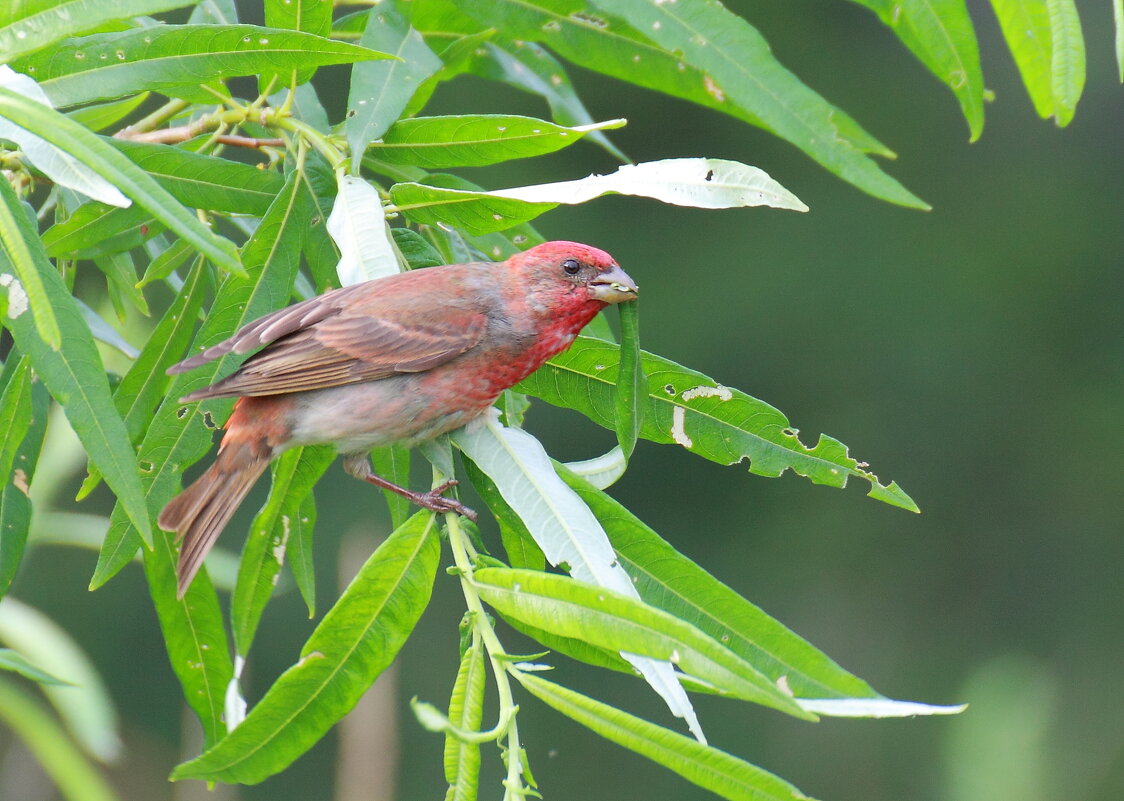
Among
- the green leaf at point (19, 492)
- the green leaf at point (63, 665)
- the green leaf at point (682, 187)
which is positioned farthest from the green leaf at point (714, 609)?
the green leaf at point (63, 665)

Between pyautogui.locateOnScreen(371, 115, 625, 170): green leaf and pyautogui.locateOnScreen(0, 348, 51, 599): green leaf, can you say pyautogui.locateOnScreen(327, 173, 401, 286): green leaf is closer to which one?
pyautogui.locateOnScreen(371, 115, 625, 170): green leaf

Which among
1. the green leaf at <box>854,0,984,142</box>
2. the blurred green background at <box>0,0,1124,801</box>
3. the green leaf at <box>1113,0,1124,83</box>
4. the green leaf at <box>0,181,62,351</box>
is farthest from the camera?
the blurred green background at <box>0,0,1124,801</box>

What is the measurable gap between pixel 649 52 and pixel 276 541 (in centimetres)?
132

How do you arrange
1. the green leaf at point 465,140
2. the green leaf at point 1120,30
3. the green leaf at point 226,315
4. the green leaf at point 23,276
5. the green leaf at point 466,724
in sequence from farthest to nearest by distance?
the green leaf at point 226,315 < the green leaf at point 465,140 < the green leaf at point 1120,30 < the green leaf at point 466,724 < the green leaf at point 23,276

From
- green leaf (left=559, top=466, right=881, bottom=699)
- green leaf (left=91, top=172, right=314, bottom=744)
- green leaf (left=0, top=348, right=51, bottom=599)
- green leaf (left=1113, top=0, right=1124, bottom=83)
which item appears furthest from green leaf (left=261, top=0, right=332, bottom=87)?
green leaf (left=1113, top=0, right=1124, bottom=83)

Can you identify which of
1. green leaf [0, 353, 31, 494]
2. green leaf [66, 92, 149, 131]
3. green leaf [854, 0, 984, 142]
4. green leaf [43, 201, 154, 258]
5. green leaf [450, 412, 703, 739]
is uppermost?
green leaf [854, 0, 984, 142]

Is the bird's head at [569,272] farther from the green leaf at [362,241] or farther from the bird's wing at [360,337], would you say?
the green leaf at [362,241]

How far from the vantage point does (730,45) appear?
2420 millimetres

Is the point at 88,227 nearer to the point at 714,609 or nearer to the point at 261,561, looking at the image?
the point at 261,561

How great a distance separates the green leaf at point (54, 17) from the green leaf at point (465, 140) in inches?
22.8

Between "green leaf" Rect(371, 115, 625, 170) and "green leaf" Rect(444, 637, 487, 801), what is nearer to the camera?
"green leaf" Rect(444, 637, 487, 801)

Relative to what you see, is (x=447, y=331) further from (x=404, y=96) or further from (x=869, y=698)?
(x=869, y=698)

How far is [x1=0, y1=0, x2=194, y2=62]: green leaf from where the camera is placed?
1836 mm

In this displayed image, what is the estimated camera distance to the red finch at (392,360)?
2566 millimetres
